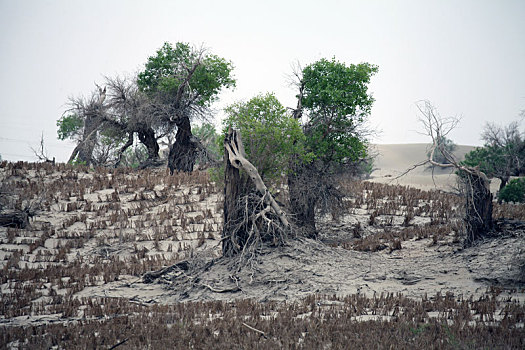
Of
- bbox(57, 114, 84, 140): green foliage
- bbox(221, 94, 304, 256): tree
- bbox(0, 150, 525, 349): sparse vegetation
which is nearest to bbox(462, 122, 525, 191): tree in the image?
bbox(0, 150, 525, 349): sparse vegetation

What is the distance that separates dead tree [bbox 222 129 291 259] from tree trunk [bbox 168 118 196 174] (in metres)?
14.7

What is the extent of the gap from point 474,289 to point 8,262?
36.7 feet

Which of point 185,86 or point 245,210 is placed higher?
point 185,86

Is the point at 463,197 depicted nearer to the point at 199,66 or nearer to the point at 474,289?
the point at 474,289

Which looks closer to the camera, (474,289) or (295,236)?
(474,289)

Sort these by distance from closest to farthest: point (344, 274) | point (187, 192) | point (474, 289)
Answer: point (474, 289) → point (344, 274) → point (187, 192)

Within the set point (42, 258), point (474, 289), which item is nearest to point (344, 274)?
point (474, 289)

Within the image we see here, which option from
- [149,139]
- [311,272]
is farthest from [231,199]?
[149,139]

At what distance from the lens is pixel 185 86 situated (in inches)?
947

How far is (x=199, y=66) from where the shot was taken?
24672mm

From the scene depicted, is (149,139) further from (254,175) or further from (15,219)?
(254,175)

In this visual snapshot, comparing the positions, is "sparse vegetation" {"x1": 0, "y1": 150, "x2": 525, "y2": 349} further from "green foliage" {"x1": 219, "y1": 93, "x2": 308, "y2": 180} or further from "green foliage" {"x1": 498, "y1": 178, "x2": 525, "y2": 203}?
"green foliage" {"x1": 498, "y1": 178, "x2": 525, "y2": 203}

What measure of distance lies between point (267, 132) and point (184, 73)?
13410 millimetres

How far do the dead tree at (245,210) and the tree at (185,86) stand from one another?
14.1m
